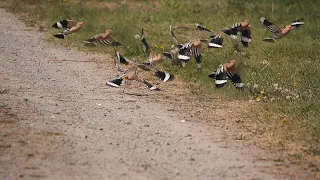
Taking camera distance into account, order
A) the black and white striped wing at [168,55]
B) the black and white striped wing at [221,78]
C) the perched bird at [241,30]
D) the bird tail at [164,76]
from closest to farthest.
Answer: the black and white striped wing at [221,78] < the bird tail at [164,76] < the perched bird at [241,30] < the black and white striped wing at [168,55]

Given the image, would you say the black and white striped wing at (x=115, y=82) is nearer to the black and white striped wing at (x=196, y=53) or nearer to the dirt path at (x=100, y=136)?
the dirt path at (x=100, y=136)

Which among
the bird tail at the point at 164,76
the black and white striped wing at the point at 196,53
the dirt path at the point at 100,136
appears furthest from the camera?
the black and white striped wing at the point at 196,53

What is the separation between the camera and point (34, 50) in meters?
11.7

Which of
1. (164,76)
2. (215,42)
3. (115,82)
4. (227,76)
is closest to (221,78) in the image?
(227,76)

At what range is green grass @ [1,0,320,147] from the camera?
8836 millimetres

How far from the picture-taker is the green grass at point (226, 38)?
29.0 feet

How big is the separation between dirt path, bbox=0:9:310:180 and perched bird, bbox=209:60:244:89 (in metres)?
0.62

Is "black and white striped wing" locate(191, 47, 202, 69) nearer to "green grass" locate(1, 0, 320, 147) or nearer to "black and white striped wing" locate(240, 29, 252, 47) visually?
"green grass" locate(1, 0, 320, 147)

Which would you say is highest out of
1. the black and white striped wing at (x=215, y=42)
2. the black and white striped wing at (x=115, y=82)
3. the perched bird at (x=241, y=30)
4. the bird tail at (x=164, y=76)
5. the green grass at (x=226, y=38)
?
the perched bird at (x=241, y=30)

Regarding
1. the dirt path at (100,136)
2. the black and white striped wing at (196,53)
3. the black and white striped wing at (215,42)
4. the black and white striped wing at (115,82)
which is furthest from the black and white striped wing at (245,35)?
the black and white striped wing at (115,82)

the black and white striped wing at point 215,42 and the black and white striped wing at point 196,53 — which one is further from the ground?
the black and white striped wing at point 215,42

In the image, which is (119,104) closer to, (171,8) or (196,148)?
(196,148)

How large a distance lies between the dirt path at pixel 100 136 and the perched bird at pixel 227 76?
618mm

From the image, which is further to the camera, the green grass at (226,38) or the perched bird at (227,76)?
the green grass at (226,38)
